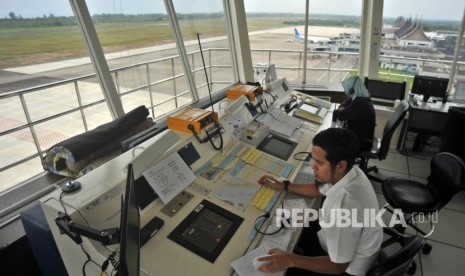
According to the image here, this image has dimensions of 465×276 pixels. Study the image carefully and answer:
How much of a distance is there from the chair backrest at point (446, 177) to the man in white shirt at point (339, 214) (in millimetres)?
1089

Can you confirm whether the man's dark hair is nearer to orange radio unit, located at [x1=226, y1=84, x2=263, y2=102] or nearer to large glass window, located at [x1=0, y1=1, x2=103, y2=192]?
orange radio unit, located at [x1=226, y1=84, x2=263, y2=102]

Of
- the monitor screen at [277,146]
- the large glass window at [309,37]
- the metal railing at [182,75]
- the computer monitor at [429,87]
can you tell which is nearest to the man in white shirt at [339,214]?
the monitor screen at [277,146]

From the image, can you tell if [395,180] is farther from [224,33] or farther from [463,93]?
[224,33]

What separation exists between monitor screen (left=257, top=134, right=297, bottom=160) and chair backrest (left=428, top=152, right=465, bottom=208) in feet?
3.63

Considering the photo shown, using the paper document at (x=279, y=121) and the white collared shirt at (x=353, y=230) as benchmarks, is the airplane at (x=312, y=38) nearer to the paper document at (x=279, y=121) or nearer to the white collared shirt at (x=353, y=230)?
the paper document at (x=279, y=121)

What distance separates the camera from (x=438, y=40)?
13.3ft

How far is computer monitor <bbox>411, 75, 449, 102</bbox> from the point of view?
370 cm

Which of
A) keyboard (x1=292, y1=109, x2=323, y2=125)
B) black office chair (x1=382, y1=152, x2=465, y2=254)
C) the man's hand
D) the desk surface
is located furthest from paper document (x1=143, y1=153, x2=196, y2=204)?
black office chair (x1=382, y1=152, x2=465, y2=254)

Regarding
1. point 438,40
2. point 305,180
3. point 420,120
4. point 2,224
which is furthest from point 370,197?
point 438,40

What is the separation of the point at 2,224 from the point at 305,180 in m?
2.01

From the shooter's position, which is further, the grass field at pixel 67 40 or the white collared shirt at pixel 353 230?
the grass field at pixel 67 40

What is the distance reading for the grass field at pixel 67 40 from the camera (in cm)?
216

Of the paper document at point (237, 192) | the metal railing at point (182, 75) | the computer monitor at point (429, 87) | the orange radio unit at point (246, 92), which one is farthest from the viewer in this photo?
the computer monitor at point (429, 87)

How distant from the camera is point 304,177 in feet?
6.26
